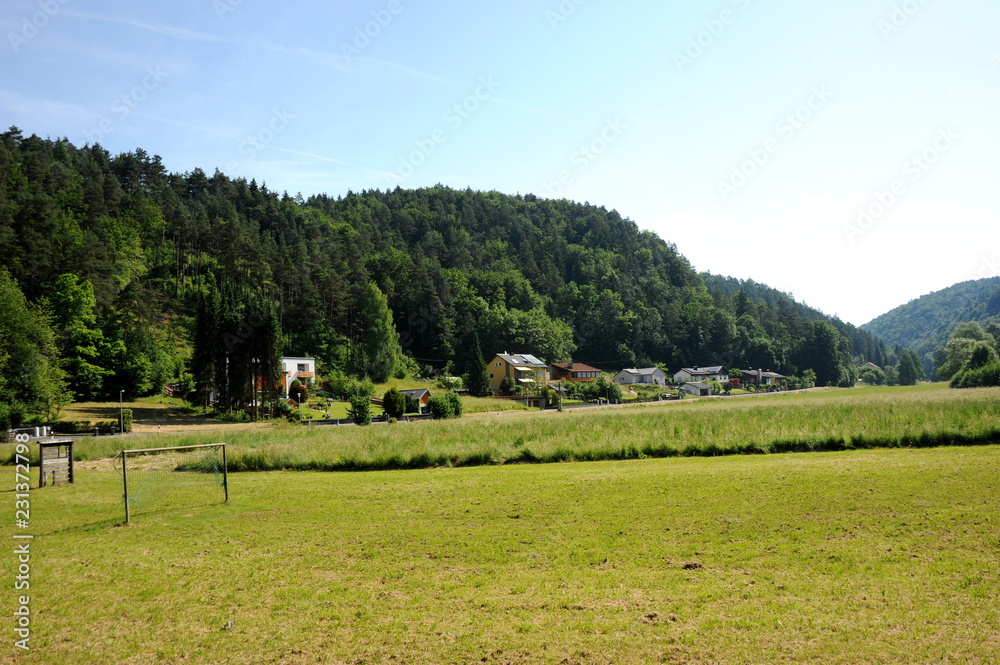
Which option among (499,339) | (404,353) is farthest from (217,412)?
(499,339)

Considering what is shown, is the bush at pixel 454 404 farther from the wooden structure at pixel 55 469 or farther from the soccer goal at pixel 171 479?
the wooden structure at pixel 55 469

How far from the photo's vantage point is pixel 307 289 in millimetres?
95438

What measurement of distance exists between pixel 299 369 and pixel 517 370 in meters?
A: 41.5

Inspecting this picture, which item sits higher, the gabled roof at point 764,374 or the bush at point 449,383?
the bush at point 449,383

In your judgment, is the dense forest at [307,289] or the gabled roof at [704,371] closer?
the dense forest at [307,289]

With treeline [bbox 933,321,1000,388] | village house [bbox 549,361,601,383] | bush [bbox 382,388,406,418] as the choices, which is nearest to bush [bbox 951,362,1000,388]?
treeline [bbox 933,321,1000,388]

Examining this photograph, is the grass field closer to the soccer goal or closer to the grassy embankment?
the soccer goal

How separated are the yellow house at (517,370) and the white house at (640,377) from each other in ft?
68.0

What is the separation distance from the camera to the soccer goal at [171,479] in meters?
16.1

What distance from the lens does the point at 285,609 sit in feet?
26.6

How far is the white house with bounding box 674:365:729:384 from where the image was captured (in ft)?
456

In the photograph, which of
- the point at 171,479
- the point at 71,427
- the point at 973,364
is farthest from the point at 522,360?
the point at 171,479

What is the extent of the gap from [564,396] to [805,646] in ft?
310

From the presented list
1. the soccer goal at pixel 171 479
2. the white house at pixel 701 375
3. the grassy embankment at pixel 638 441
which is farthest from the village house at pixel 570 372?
the soccer goal at pixel 171 479
